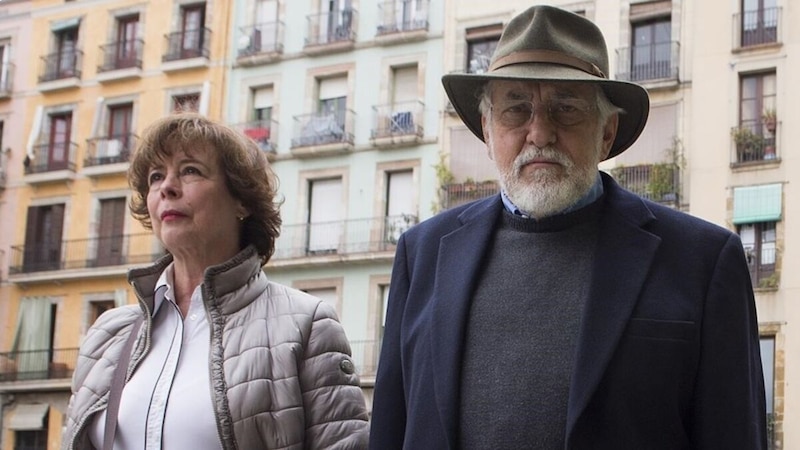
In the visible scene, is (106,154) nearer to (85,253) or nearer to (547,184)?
(85,253)

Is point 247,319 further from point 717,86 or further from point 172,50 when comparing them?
point 172,50

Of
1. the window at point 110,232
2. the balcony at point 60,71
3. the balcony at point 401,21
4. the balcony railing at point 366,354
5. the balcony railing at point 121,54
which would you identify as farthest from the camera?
the balcony at point 60,71

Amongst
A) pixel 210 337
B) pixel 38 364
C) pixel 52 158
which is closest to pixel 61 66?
pixel 52 158

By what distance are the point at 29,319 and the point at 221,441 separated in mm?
27684

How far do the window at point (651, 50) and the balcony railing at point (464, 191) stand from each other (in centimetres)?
332

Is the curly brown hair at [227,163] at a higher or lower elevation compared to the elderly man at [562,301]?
higher

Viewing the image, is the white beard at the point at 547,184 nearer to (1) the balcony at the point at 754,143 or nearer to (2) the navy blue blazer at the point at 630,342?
(2) the navy blue blazer at the point at 630,342

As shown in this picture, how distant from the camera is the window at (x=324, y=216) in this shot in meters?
27.1

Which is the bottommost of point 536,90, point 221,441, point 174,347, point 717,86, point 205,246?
point 221,441

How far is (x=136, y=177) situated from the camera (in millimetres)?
4281

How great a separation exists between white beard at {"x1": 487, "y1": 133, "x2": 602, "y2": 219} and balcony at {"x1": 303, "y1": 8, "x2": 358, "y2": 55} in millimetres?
24460

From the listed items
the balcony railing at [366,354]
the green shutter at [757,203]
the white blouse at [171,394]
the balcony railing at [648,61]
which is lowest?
the balcony railing at [366,354]

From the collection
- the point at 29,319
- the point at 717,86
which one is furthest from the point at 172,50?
the point at 717,86

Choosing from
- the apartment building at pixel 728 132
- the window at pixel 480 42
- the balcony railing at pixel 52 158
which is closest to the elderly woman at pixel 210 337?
the apartment building at pixel 728 132
